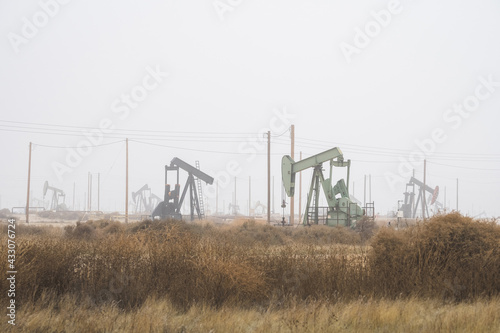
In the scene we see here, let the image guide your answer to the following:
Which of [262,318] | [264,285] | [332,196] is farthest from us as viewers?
[332,196]

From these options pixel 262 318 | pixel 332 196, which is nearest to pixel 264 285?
pixel 262 318

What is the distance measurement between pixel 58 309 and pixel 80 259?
1476 millimetres

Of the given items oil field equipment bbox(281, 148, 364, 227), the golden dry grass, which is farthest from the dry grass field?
oil field equipment bbox(281, 148, 364, 227)

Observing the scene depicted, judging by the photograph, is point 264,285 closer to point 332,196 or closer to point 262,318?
point 262,318

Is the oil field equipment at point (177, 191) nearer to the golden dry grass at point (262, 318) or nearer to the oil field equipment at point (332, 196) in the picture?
the oil field equipment at point (332, 196)

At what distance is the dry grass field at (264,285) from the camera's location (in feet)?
26.7

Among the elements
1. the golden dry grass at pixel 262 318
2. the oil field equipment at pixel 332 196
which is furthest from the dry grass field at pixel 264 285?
the oil field equipment at pixel 332 196

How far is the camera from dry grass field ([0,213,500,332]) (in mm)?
8141

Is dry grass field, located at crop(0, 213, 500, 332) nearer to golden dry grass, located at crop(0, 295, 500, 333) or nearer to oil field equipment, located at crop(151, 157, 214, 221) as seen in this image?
golden dry grass, located at crop(0, 295, 500, 333)

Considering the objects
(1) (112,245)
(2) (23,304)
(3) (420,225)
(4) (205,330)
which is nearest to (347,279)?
(3) (420,225)

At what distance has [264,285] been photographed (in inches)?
385

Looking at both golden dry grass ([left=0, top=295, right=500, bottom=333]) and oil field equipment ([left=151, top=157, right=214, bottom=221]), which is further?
oil field equipment ([left=151, top=157, right=214, bottom=221])

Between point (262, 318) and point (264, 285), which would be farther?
point (264, 285)

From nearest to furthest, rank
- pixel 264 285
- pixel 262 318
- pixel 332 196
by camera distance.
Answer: pixel 262 318
pixel 264 285
pixel 332 196
